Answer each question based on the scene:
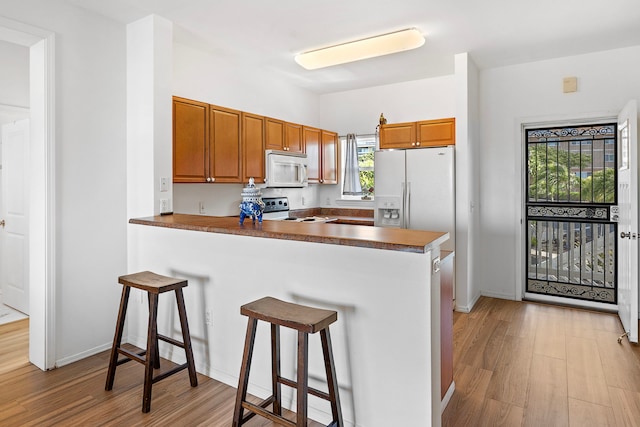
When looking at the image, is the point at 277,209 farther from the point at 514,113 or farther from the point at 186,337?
the point at 514,113

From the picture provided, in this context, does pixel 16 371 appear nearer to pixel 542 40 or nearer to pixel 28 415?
pixel 28 415

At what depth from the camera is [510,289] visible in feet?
14.5

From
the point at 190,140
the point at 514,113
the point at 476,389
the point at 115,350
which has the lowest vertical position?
the point at 476,389

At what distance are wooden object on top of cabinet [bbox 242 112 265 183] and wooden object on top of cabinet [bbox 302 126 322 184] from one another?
0.85 metres

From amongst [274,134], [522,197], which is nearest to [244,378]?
[274,134]

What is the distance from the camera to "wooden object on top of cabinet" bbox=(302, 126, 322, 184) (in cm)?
485

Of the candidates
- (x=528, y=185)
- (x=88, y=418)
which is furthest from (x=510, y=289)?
(x=88, y=418)

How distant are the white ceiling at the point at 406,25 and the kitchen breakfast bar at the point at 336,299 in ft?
5.40

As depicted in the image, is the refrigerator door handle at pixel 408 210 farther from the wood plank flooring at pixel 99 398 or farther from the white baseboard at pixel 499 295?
the wood plank flooring at pixel 99 398

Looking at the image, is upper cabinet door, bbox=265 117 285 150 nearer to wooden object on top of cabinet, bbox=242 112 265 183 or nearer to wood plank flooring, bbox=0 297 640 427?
wooden object on top of cabinet, bbox=242 112 265 183

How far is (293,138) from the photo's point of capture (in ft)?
15.0

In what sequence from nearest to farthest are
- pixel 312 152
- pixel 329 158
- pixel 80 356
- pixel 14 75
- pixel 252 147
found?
pixel 80 356, pixel 14 75, pixel 252 147, pixel 312 152, pixel 329 158

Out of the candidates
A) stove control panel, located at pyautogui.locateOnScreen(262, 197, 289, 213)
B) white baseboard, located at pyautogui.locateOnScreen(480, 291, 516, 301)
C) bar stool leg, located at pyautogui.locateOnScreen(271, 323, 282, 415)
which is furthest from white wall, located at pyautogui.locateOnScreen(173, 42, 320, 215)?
white baseboard, located at pyautogui.locateOnScreen(480, 291, 516, 301)

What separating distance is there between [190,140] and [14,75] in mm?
2100
